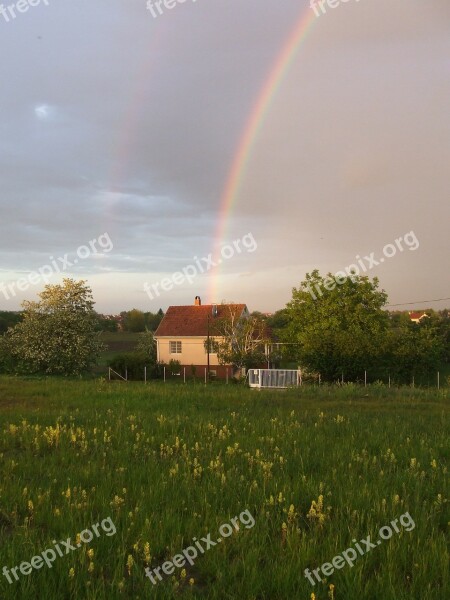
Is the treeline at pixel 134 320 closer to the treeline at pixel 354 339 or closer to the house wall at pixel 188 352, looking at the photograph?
the house wall at pixel 188 352

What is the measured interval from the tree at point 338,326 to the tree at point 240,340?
3326 millimetres

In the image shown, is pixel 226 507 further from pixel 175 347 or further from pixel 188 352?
pixel 175 347

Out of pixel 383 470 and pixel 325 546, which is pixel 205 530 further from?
pixel 383 470

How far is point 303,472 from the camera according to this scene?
659 cm

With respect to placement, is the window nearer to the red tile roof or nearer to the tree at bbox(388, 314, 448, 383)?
the red tile roof

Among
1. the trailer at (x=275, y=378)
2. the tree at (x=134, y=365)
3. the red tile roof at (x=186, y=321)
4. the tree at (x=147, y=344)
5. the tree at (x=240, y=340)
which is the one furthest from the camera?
the tree at (x=147, y=344)

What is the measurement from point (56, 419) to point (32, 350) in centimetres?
3017

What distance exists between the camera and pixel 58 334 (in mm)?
39375

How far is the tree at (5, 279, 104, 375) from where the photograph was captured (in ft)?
127

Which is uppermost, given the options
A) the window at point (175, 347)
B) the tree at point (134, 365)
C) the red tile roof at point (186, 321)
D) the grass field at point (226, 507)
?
the red tile roof at point (186, 321)

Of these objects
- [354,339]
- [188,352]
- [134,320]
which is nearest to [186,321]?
[188,352]

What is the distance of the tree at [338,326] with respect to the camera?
1436 inches

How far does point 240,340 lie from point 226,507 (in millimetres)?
41151

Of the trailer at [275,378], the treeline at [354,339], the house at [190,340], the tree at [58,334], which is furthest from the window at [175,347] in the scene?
the trailer at [275,378]
